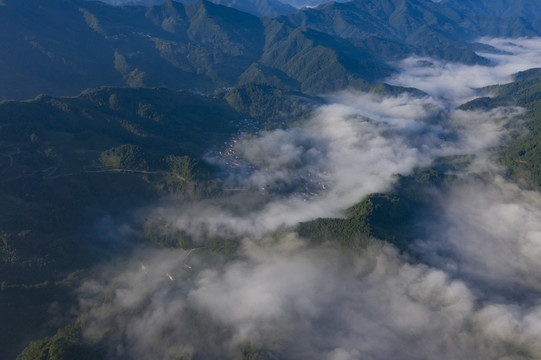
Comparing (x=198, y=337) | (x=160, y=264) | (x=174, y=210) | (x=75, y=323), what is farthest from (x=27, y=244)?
(x=198, y=337)

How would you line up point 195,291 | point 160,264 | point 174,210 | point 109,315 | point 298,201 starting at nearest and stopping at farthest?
1. point 109,315
2. point 195,291
3. point 160,264
4. point 174,210
5. point 298,201

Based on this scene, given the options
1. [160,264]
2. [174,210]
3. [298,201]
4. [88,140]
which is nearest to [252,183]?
[298,201]

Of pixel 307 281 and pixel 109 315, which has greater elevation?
pixel 307 281

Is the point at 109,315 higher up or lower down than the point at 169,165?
lower down

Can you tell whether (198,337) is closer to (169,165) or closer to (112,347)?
(112,347)

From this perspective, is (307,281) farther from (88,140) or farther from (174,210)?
(88,140)

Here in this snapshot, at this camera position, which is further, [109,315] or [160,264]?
[160,264]

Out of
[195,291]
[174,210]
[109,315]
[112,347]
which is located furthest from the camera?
[174,210]

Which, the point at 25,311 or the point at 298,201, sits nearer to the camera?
the point at 25,311

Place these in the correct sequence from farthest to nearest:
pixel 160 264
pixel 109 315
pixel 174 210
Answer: pixel 174 210 < pixel 160 264 < pixel 109 315
